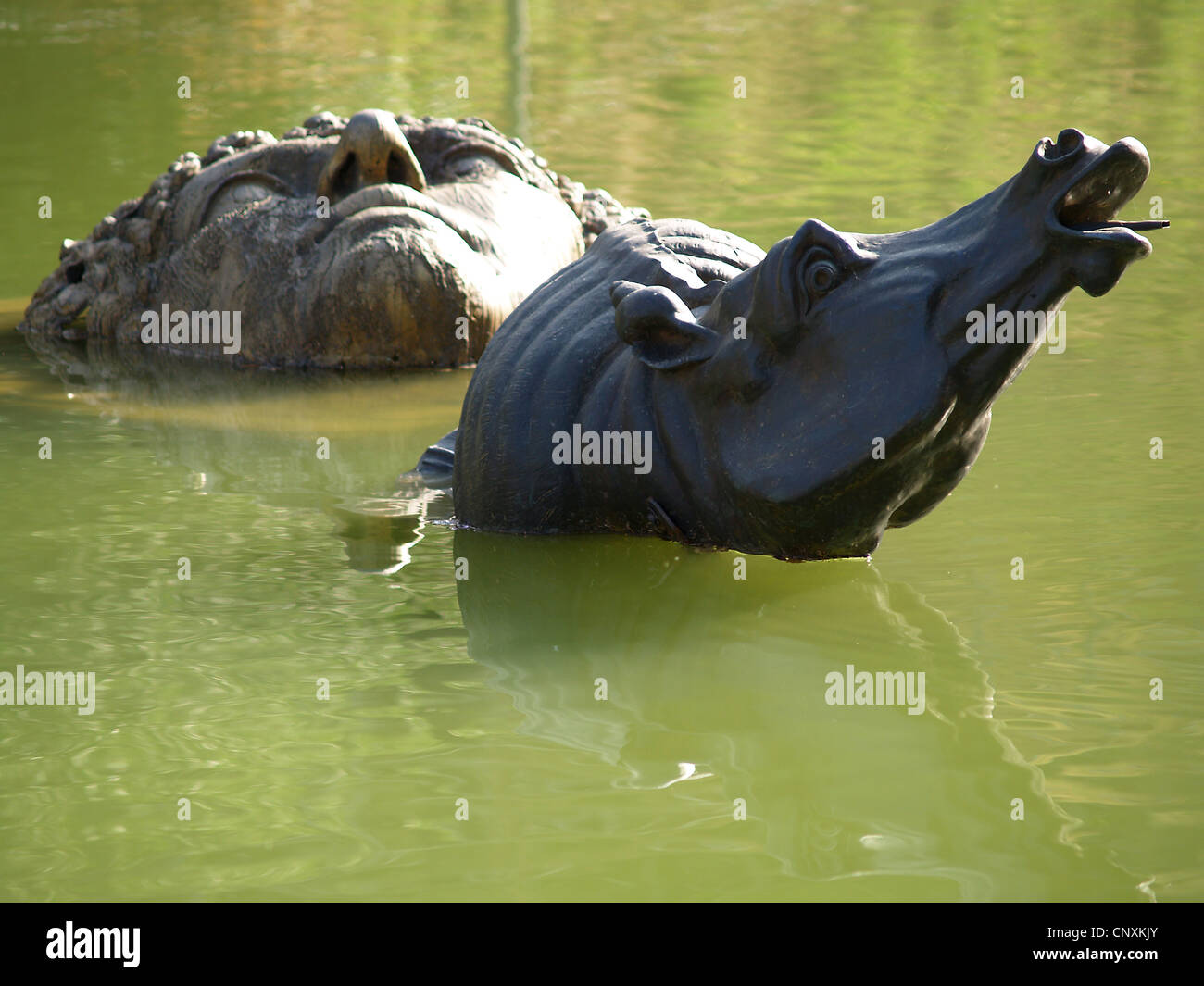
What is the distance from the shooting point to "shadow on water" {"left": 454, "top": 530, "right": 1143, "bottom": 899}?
2.90 m

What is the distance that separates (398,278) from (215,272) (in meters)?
1.07

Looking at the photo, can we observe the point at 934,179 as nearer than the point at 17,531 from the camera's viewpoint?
No

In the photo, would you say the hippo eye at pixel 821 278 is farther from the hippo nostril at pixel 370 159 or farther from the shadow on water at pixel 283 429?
the hippo nostril at pixel 370 159

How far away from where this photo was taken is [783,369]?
375 centimetres

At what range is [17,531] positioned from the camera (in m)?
4.90

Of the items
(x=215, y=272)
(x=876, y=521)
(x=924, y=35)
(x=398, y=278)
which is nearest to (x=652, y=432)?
(x=876, y=521)

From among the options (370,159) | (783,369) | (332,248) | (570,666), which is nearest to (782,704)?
(570,666)

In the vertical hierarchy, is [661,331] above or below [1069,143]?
below

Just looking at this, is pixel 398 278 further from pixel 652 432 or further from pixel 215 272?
pixel 652 432

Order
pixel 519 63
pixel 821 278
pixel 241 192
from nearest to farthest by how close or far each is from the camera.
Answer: pixel 821 278 < pixel 241 192 < pixel 519 63

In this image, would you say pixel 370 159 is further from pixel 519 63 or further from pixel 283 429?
pixel 519 63

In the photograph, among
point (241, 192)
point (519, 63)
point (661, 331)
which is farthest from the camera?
point (519, 63)

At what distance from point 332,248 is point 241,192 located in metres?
0.73

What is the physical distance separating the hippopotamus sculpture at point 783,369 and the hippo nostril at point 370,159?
269 cm
